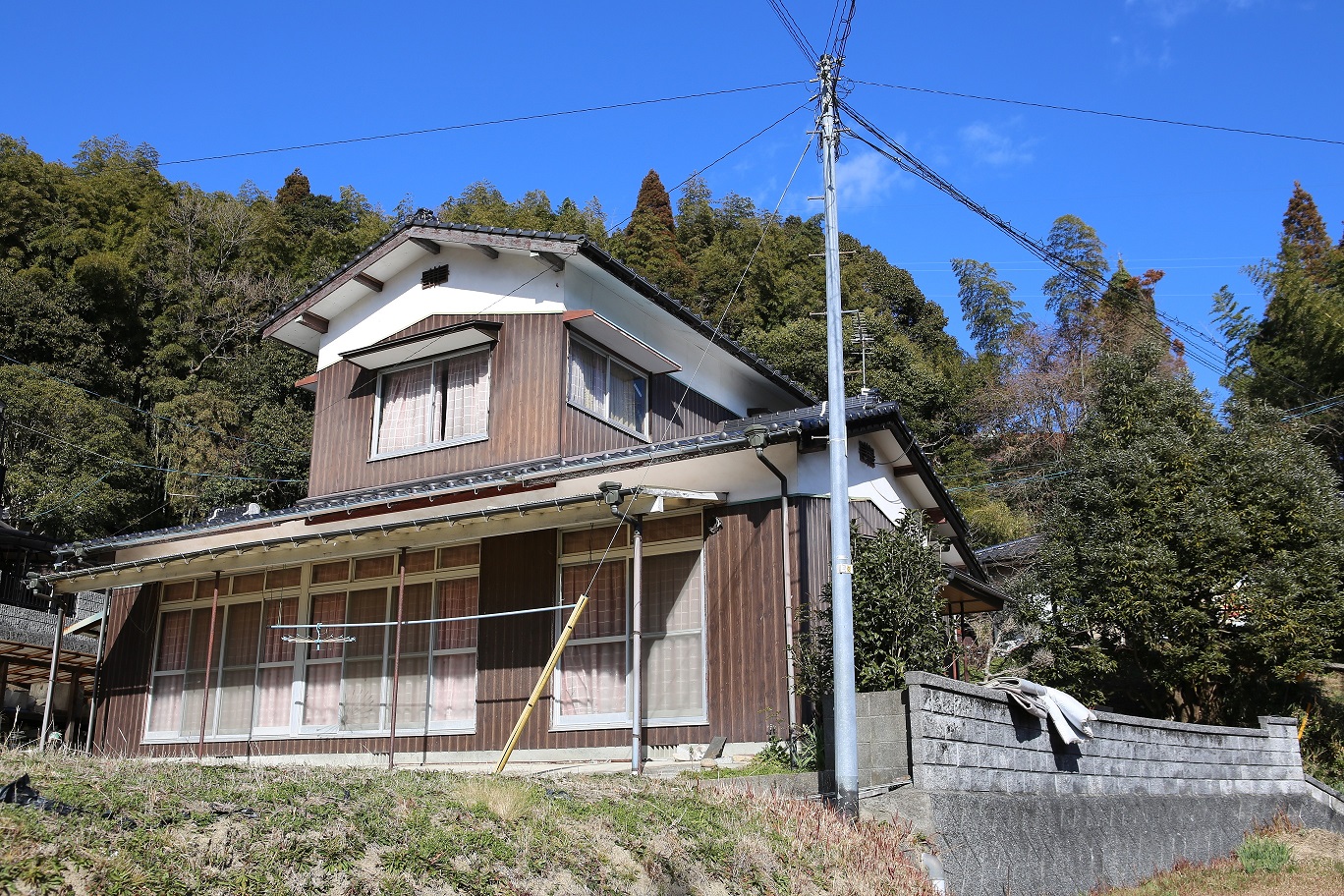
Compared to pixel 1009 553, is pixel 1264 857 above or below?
below

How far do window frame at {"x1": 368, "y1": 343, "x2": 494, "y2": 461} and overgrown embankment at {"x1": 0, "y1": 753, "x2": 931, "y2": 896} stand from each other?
22.1ft

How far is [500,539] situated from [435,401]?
2.94 meters

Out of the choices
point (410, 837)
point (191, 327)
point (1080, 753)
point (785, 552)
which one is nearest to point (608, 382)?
point (785, 552)

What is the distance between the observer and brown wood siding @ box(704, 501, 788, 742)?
35.2 feet

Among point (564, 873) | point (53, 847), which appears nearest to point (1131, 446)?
point (564, 873)

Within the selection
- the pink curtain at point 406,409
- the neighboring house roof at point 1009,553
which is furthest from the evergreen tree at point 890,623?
the neighboring house roof at point 1009,553

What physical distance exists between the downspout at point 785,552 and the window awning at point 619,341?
386 centimetres

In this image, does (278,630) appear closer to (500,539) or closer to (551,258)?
(500,539)

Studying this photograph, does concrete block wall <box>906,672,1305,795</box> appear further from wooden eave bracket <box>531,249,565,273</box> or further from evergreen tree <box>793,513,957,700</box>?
wooden eave bracket <box>531,249,565,273</box>

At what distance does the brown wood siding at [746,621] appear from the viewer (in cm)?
1073

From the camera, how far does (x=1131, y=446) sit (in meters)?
17.2

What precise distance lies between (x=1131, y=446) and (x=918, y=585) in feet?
31.1

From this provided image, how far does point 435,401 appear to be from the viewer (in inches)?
584

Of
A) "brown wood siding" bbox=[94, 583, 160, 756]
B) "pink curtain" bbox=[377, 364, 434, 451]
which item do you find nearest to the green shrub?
"pink curtain" bbox=[377, 364, 434, 451]
